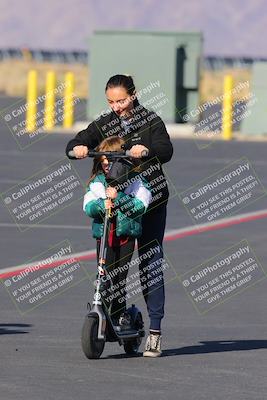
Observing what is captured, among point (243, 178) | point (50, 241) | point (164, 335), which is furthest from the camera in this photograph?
point (243, 178)

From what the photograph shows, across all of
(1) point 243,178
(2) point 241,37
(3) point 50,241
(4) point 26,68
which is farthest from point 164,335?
(2) point 241,37

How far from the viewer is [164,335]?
1136 cm

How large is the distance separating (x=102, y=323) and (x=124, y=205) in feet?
2.37

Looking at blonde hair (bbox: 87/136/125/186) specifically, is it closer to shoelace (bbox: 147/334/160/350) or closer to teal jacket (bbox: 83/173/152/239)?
teal jacket (bbox: 83/173/152/239)

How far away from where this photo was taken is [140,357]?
1029 cm

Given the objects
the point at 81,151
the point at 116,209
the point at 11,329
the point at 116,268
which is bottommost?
the point at 11,329

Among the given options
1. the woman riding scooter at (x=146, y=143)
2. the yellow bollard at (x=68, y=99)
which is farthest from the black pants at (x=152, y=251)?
the yellow bollard at (x=68, y=99)

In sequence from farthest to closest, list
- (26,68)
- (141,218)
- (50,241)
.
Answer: (26,68) → (50,241) → (141,218)

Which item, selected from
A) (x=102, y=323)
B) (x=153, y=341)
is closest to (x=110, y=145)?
(x=102, y=323)

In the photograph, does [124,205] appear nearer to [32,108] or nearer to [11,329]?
[11,329]

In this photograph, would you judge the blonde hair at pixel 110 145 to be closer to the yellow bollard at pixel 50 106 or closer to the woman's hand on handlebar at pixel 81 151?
the woman's hand on handlebar at pixel 81 151

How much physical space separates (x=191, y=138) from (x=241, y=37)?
5230 inches

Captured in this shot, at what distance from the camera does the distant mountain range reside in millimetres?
165750

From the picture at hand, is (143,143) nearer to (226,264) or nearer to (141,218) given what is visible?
(141,218)
